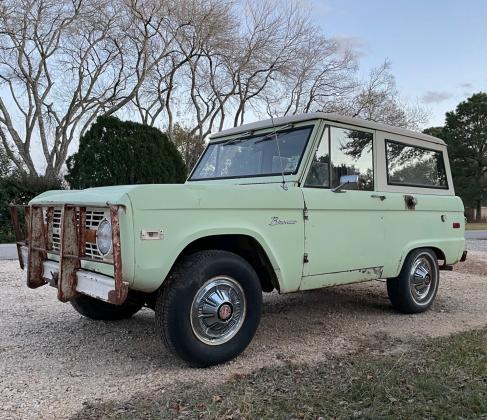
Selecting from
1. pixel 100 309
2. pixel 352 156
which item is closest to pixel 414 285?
pixel 352 156

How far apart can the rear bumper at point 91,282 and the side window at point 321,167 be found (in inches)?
74.4

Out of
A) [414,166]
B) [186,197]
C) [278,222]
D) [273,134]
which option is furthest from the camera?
[414,166]

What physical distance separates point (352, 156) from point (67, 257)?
2818 mm

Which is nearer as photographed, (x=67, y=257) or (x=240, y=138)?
(x=67, y=257)

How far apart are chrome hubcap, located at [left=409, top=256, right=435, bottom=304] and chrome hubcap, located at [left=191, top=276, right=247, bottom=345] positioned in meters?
2.41

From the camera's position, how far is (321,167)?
4.52 m

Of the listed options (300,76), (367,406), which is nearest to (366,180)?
(367,406)

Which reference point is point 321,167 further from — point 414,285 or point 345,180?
point 414,285

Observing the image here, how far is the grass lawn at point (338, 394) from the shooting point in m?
2.93

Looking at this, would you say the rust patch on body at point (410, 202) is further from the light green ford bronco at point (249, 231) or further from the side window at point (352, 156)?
the side window at point (352, 156)

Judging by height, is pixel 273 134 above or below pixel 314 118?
below

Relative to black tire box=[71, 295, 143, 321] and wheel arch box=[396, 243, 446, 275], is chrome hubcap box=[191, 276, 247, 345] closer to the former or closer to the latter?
black tire box=[71, 295, 143, 321]

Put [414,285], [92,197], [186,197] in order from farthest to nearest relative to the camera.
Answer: [414,285] < [92,197] < [186,197]

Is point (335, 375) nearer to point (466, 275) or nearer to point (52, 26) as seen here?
point (466, 275)
